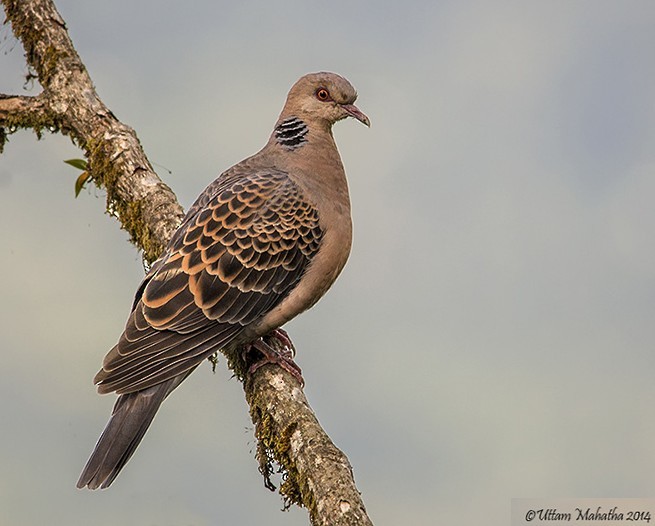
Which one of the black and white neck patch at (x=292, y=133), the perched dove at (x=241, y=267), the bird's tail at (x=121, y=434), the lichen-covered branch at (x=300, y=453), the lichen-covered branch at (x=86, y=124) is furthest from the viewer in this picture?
the lichen-covered branch at (x=86, y=124)

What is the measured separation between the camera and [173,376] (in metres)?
4.72

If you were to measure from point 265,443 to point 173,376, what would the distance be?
58cm

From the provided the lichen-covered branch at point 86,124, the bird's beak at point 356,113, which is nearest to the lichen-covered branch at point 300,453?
the lichen-covered branch at point 86,124

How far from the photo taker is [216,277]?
16.3 feet

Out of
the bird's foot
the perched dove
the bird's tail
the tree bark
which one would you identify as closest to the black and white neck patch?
the perched dove

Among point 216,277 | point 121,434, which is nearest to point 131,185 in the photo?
point 216,277

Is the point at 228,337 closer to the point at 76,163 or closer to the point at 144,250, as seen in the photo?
the point at 144,250

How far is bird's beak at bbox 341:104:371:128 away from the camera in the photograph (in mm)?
5686

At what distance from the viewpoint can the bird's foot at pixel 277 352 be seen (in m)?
4.95

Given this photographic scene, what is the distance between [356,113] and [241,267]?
1330 millimetres

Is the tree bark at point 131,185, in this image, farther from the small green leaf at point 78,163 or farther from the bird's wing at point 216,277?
the bird's wing at point 216,277

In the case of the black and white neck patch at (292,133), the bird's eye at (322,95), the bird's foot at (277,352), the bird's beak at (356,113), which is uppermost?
the bird's eye at (322,95)

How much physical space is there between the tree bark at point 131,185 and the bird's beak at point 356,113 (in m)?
1.22

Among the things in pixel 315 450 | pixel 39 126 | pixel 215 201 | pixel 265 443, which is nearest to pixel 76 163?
pixel 39 126
